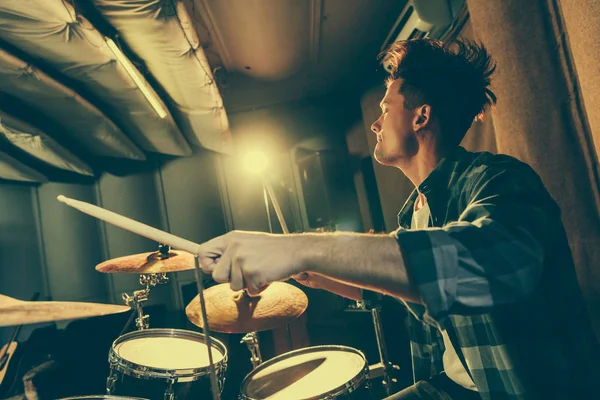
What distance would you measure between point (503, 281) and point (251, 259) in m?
0.47

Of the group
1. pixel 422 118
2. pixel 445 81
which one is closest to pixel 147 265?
pixel 422 118

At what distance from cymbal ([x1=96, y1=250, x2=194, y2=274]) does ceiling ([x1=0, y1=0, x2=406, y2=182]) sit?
1394 millimetres

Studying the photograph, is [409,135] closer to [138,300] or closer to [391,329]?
[138,300]

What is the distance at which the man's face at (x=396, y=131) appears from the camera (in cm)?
143

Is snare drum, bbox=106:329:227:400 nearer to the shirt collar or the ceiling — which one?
the shirt collar

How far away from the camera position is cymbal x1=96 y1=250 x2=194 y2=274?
2.14 m

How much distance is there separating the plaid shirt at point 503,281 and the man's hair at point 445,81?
28 centimetres

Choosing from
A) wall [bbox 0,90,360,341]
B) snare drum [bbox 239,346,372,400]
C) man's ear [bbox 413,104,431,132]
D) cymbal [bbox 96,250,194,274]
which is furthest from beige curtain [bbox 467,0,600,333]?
wall [bbox 0,90,360,341]

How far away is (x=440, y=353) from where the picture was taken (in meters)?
1.43

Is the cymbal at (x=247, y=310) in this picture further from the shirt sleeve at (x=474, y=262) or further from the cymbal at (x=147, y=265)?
the shirt sleeve at (x=474, y=262)

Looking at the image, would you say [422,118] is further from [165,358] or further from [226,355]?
[165,358]

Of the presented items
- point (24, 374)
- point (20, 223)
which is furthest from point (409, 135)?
point (20, 223)

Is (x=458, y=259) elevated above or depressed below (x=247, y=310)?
above

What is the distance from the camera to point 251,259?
66 centimetres
